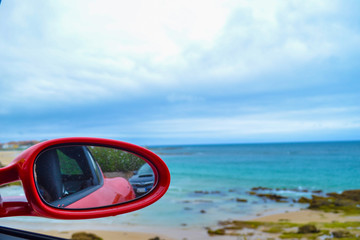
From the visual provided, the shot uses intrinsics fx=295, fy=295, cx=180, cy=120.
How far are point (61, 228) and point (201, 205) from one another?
7452 mm

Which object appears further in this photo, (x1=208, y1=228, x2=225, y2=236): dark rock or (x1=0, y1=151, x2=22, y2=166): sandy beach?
(x1=208, y1=228, x2=225, y2=236): dark rock

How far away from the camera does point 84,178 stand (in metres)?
1.20

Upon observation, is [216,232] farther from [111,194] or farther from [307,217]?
[111,194]

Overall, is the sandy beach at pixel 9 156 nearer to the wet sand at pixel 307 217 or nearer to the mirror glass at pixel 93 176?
the mirror glass at pixel 93 176

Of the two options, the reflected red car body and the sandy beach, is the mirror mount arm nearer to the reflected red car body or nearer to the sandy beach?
the sandy beach

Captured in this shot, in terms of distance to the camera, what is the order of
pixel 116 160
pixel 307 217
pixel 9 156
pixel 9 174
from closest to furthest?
1. pixel 9 174
2. pixel 116 160
3. pixel 9 156
4. pixel 307 217

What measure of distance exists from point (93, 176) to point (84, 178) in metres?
0.04

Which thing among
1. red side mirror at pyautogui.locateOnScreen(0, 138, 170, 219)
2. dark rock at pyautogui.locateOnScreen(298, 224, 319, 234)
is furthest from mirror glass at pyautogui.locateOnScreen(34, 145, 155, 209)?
dark rock at pyautogui.locateOnScreen(298, 224, 319, 234)

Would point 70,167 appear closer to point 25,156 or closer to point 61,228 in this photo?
point 25,156

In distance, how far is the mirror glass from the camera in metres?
1.05

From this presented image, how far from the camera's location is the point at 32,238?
1.82 metres

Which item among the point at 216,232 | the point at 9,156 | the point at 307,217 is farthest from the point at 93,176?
the point at 307,217

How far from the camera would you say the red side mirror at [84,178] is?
0.88 metres

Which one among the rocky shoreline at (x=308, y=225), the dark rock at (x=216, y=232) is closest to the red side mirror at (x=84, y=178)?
the rocky shoreline at (x=308, y=225)
